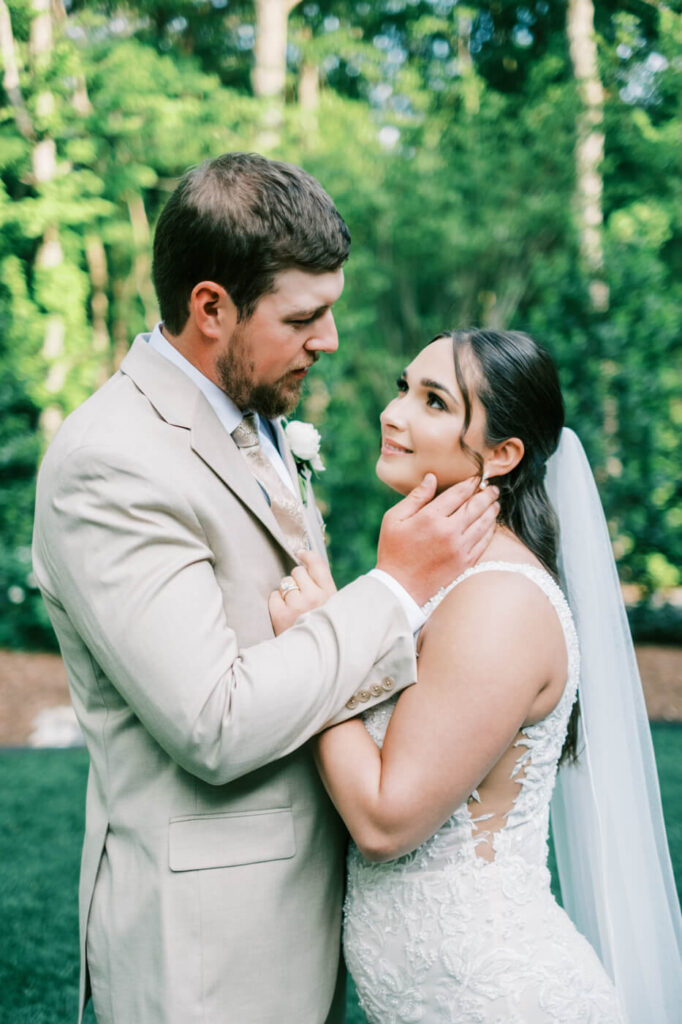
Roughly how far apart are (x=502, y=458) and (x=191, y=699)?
1.10 metres

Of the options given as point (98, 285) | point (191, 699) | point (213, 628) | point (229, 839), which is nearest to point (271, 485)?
point (213, 628)

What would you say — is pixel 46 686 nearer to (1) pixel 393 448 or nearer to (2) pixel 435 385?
(1) pixel 393 448

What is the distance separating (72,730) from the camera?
7.64 m

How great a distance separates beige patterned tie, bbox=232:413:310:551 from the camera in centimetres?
218

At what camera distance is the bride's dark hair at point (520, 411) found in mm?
2299

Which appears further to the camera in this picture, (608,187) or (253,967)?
(608,187)

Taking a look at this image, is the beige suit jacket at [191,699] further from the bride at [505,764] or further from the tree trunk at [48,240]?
→ the tree trunk at [48,240]

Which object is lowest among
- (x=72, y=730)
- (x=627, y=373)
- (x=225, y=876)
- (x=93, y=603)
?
(x=72, y=730)

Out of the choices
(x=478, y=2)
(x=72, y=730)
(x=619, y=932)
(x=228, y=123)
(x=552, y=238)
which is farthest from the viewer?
(x=478, y=2)

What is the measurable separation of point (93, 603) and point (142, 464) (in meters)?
→ 0.28

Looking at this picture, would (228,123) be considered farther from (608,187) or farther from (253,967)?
(253,967)

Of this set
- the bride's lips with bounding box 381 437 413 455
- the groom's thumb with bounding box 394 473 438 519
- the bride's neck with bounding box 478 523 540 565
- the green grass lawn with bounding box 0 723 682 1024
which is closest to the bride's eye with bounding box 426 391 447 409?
the bride's lips with bounding box 381 437 413 455

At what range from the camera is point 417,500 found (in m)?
2.13

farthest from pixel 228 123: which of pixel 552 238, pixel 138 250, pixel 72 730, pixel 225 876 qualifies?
pixel 225 876
